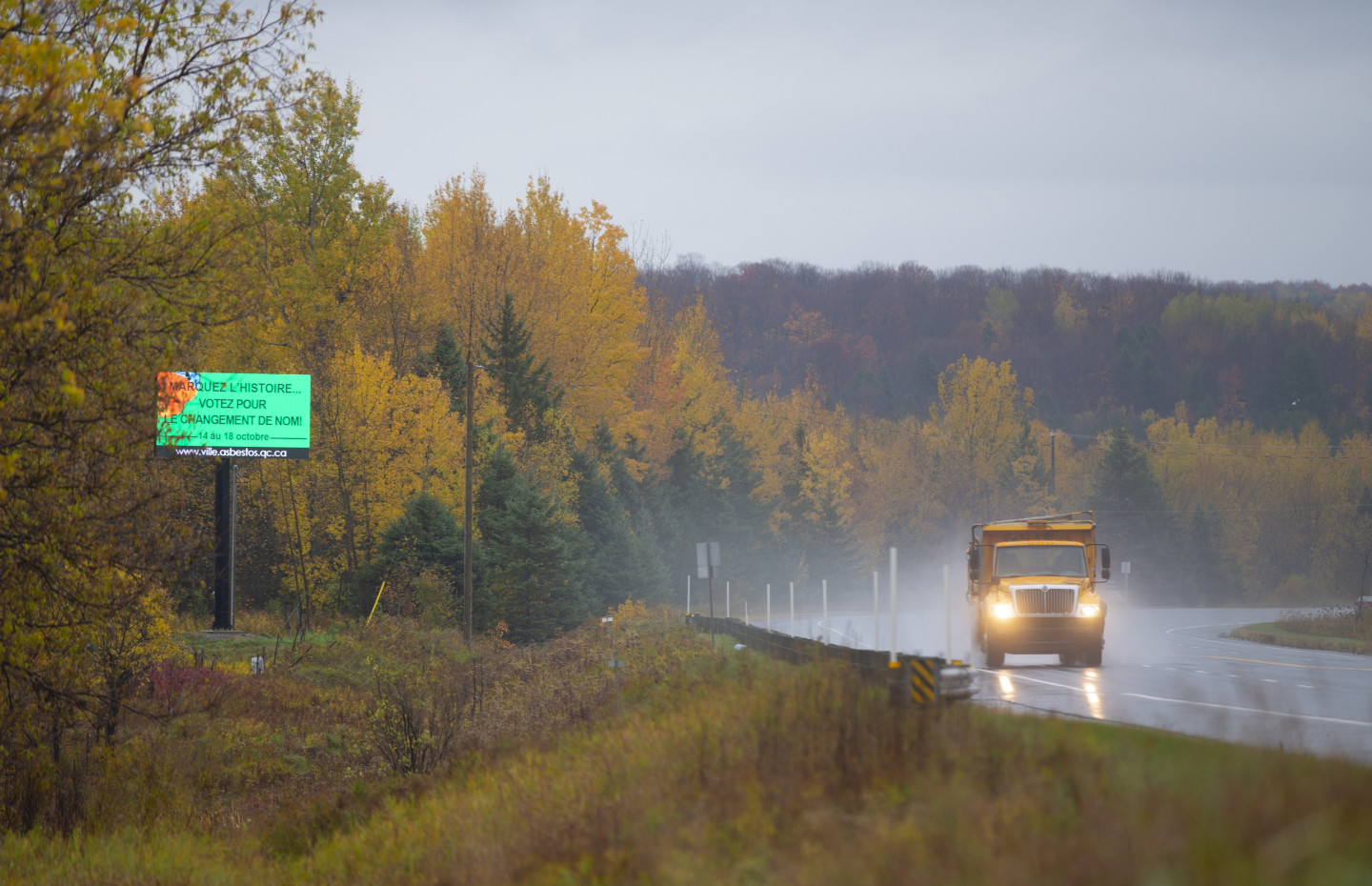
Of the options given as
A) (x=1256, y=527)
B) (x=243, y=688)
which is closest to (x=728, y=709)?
(x=243, y=688)

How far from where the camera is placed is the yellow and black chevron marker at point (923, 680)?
35.0 ft

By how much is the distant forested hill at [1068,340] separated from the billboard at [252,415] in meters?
85.0

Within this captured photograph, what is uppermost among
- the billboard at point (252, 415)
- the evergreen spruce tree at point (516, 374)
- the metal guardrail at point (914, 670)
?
the evergreen spruce tree at point (516, 374)

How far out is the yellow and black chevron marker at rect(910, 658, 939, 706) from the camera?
420 inches

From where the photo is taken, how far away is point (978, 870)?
219 inches

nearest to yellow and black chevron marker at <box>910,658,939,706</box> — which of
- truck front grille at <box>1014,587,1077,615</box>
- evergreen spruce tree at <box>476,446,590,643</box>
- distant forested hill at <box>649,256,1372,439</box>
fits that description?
truck front grille at <box>1014,587,1077,615</box>

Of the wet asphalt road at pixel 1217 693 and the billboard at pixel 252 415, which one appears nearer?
the wet asphalt road at pixel 1217 693

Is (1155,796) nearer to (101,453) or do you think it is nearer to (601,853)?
(601,853)

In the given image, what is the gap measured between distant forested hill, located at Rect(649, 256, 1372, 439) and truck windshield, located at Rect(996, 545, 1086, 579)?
92874 millimetres

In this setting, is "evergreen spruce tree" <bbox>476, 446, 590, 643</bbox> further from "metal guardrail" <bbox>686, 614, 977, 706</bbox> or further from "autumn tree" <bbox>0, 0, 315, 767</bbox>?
"autumn tree" <bbox>0, 0, 315, 767</bbox>

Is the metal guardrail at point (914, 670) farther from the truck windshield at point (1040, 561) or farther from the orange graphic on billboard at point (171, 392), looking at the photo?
the orange graphic on billboard at point (171, 392)

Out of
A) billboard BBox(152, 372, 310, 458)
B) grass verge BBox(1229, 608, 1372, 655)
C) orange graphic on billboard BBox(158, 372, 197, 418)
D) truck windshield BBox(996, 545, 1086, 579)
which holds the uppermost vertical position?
billboard BBox(152, 372, 310, 458)

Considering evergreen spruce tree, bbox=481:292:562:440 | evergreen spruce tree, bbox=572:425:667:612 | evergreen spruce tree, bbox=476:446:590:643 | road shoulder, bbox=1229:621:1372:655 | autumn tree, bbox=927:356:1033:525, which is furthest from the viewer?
autumn tree, bbox=927:356:1033:525

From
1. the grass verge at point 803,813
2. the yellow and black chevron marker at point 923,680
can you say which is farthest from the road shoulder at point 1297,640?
the grass verge at point 803,813
